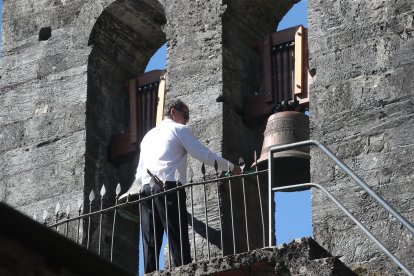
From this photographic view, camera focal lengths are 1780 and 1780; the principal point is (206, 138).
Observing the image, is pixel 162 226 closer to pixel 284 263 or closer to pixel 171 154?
pixel 171 154

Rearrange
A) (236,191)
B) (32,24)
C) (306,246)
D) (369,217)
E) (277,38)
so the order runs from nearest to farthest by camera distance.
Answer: (306,246) → (369,217) → (236,191) → (277,38) → (32,24)

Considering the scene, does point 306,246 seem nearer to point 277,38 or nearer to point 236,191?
point 236,191

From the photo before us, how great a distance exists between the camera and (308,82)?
1330 cm

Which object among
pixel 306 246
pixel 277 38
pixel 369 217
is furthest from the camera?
pixel 277 38

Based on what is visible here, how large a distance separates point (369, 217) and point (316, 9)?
190 cm

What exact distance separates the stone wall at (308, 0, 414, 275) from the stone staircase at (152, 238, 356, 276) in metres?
1.15

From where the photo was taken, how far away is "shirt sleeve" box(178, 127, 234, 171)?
1204 centimetres

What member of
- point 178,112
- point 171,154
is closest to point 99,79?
point 178,112

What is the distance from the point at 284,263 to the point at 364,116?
2071mm

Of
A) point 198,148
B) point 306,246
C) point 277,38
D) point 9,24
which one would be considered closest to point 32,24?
point 9,24

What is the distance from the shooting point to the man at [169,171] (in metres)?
11.8

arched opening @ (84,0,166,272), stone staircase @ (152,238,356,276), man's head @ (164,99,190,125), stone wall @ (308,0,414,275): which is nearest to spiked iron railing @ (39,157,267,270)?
arched opening @ (84,0,166,272)

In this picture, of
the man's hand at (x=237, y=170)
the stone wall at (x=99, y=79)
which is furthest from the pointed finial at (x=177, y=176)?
the stone wall at (x=99, y=79)

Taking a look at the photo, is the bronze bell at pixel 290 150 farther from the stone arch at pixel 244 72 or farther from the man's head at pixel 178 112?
the man's head at pixel 178 112
